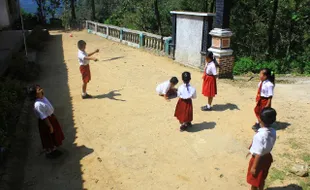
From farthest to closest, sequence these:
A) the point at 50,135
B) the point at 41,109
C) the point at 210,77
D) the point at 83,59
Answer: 1. the point at 83,59
2. the point at 210,77
3. the point at 50,135
4. the point at 41,109

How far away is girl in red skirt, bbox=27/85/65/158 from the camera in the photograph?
4641 millimetres

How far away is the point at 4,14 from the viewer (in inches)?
794

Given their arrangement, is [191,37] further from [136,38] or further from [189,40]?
[136,38]

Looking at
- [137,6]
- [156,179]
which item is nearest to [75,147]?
[156,179]

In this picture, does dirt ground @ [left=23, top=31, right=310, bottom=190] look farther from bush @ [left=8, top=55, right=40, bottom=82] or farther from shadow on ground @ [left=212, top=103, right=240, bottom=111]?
bush @ [left=8, top=55, right=40, bottom=82]

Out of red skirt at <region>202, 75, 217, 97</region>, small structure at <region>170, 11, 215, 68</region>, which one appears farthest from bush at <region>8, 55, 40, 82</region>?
red skirt at <region>202, 75, 217, 97</region>

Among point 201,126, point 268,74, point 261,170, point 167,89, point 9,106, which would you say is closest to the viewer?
point 261,170

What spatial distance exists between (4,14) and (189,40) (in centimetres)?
1531

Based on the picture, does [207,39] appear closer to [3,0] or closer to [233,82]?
[233,82]

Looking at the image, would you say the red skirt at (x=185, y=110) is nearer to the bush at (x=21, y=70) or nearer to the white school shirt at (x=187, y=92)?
the white school shirt at (x=187, y=92)

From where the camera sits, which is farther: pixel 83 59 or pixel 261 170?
pixel 83 59

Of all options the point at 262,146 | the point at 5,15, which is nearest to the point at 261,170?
the point at 262,146

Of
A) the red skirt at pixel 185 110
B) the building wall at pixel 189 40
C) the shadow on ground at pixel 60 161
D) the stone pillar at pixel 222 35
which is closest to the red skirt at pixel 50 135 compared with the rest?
the shadow on ground at pixel 60 161

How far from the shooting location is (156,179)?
175 inches
